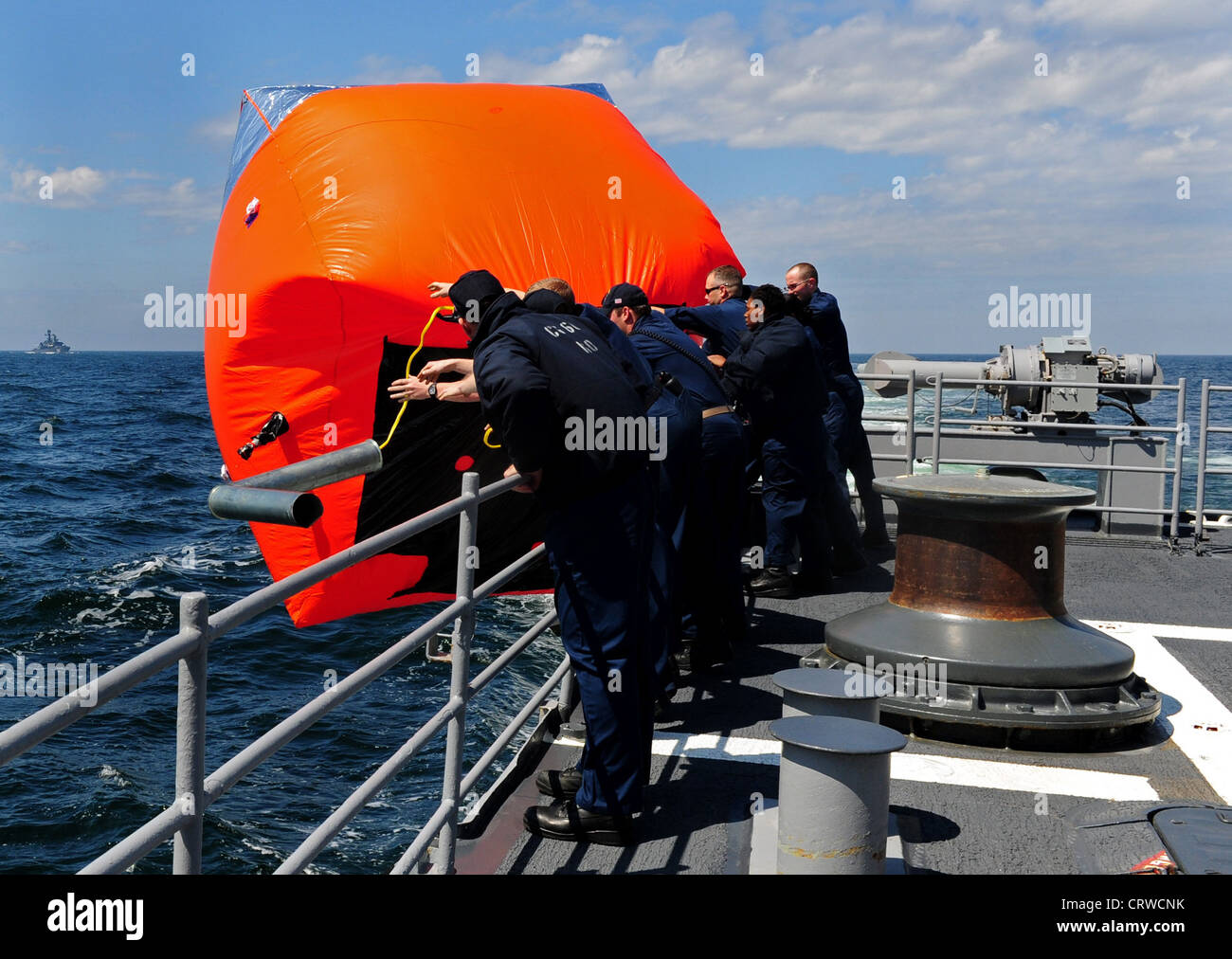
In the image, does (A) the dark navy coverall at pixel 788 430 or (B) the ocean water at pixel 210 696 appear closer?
(A) the dark navy coverall at pixel 788 430

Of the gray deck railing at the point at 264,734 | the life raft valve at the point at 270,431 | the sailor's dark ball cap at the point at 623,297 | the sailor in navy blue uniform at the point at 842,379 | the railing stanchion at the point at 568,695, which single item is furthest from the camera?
the sailor in navy blue uniform at the point at 842,379

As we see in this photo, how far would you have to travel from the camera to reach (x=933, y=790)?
4.39 metres

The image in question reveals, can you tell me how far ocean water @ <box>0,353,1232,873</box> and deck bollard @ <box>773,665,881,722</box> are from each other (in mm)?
3959

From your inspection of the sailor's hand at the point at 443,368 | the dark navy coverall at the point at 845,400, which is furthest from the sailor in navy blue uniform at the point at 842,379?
the sailor's hand at the point at 443,368

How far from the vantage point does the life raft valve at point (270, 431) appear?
18.6 feet

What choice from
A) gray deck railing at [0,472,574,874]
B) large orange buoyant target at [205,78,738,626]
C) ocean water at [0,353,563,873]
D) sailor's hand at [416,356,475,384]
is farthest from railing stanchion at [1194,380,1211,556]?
gray deck railing at [0,472,574,874]

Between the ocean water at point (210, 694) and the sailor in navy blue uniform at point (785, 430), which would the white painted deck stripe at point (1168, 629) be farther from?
the ocean water at point (210, 694)

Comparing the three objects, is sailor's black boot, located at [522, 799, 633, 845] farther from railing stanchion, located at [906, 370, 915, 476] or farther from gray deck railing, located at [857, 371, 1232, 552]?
railing stanchion, located at [906, 370, 915, 476]

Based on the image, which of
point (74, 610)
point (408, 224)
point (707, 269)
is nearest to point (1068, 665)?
point (707, 269)

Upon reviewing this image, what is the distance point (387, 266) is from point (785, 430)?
10.0 ft

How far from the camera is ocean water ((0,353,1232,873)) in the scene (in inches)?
430

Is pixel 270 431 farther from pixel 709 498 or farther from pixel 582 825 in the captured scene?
pixel 582 825

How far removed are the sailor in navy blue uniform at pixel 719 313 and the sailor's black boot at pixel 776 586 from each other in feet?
5.31
